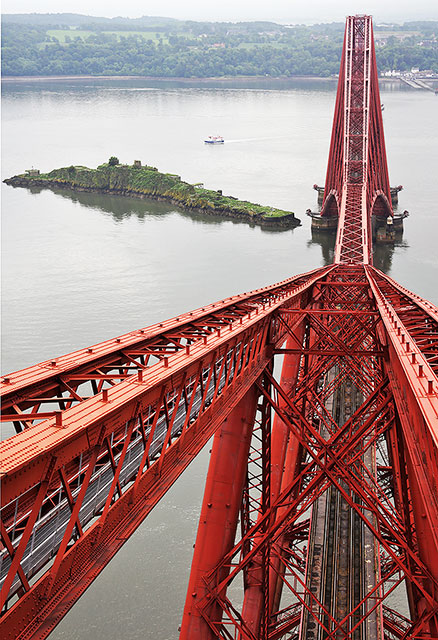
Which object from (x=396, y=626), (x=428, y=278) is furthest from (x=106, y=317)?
(x=396, y=626)

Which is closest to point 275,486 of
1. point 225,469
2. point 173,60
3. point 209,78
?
point 225,469

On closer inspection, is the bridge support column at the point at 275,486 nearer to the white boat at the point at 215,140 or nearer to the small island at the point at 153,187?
the small island at the point at 153,187

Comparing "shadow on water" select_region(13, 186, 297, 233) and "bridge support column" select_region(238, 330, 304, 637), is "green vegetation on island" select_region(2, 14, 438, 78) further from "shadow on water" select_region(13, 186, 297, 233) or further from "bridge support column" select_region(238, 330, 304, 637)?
"bridge support column" select_region(238, 330, 304, 637)

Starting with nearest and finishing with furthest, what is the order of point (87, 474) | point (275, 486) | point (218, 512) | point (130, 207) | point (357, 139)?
point (87, 474) → point (218, 512) → point (275, 486) → point (357, 139) → point (130, 207)

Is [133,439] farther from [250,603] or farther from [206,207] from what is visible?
[206,207]

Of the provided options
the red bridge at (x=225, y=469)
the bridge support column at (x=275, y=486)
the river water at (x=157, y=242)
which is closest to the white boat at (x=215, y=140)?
the river water at (x=157, y=242)

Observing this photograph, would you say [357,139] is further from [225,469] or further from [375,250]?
[225,469]
